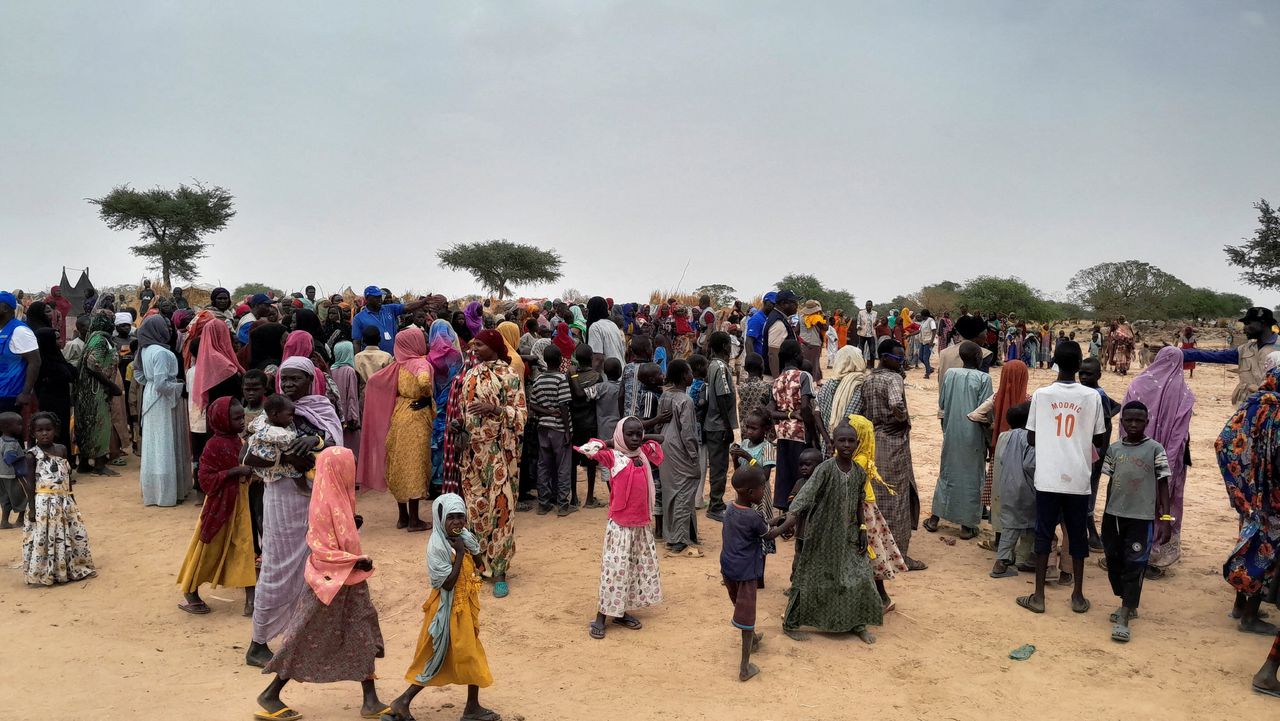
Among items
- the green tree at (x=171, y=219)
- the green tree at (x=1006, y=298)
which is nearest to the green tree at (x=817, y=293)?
the green tree at (x=1006, y=298)

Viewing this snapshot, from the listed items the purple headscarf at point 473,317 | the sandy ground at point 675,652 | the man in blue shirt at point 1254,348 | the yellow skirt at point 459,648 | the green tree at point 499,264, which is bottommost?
the sandy ground at point 675,652

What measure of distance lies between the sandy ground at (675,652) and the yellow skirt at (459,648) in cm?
45

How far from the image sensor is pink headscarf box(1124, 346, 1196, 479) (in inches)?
277

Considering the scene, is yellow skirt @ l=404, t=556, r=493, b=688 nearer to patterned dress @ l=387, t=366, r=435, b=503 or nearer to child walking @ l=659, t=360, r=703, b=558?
child walking @ l=659, t=360, r=703, b=558

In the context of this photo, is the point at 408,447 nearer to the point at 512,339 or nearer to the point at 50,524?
the point at 512,339

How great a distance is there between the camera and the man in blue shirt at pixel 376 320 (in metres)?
9.85

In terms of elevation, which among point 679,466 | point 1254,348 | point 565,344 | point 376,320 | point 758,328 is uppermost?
point 376,320

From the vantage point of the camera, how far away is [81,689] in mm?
4953

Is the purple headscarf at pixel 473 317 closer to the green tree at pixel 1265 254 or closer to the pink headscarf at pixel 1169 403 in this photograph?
the pink headscarf at pixel 1169 403

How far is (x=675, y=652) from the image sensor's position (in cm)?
566

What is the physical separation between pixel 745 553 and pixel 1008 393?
3.75 metres

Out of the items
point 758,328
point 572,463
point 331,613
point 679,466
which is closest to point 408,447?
point 572,463

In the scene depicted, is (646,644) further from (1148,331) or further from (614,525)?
(1148,331)

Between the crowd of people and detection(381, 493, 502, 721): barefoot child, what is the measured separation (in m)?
0.01
